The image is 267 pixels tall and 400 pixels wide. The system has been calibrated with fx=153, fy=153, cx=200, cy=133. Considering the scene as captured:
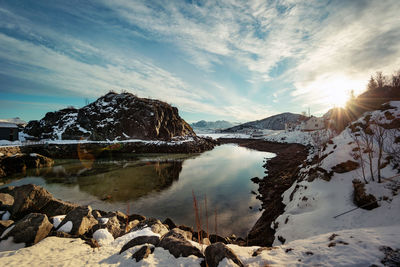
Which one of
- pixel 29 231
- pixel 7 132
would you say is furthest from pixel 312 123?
pixel 7 132

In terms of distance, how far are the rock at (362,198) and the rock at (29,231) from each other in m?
12.5

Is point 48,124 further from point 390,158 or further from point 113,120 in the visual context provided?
Result: point 390,158

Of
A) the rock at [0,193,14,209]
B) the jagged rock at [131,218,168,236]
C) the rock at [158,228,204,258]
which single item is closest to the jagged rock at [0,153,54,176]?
the rock at [0,193,14,209]

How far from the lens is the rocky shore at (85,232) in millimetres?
4688

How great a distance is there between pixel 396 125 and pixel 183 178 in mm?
18024

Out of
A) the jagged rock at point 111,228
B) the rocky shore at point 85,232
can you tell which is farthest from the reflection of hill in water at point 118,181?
the jagged rock at point 111,228

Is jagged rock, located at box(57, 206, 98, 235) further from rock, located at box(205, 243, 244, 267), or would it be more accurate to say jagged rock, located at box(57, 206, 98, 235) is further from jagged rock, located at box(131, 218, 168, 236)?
rock, located at box(205, 243, 244, 267)

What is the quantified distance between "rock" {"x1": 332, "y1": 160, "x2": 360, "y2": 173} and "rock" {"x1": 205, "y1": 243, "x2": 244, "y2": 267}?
8615mm

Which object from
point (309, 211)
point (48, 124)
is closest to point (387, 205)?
point (309, 211)

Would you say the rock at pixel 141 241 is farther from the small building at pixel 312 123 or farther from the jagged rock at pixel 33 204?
the small building at pixel 312 123

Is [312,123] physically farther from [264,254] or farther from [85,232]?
[85,232]

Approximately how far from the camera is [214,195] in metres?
13.6

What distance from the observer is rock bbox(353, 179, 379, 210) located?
612 centimetres

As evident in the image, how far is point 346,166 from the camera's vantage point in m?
8.88
